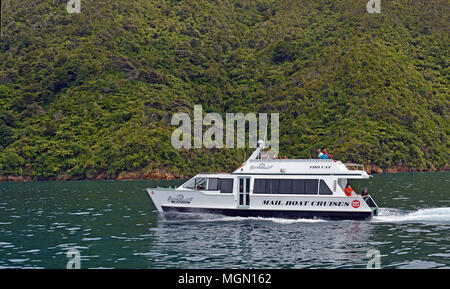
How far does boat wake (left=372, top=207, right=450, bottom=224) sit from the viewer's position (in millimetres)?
36691

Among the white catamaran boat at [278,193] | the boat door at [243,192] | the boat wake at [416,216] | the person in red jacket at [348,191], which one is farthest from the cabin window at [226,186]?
the boat wake at [416,216]

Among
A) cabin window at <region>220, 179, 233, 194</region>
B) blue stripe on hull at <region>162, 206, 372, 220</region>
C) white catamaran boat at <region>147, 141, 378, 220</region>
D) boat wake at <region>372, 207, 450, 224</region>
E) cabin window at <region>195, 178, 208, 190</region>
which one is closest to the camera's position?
blue stripe on hull at <region>162, 206, 372, 220</region>

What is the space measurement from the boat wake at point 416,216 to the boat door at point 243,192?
8.43 metres

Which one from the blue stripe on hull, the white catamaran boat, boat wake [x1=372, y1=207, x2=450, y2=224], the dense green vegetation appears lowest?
boat wake [x1=372, y1=207, x2=450, y2=224]

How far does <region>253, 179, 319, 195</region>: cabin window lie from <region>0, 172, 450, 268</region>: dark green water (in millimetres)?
1975

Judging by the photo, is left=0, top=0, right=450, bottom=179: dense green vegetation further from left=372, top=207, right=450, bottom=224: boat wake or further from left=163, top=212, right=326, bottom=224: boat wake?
left=372, top=207, right=450, bottom=224: boat wake

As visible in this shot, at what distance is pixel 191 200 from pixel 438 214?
17.1 metres

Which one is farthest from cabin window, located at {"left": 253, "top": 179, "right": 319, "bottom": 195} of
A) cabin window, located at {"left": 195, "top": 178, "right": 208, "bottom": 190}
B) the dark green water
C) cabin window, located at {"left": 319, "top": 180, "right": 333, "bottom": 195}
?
cabin window, located at {"left": 195, "top": 178, "right": 208, "bottom": 190}

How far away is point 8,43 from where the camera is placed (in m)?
175

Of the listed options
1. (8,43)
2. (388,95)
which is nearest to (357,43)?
(388,95)

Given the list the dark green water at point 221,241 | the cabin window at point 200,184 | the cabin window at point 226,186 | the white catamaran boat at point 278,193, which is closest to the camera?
the dark green water at point 221,241

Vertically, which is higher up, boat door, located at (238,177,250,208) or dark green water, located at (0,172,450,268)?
boat door, located at (238,177,250,208)

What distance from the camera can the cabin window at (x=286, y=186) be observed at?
36.8 metres

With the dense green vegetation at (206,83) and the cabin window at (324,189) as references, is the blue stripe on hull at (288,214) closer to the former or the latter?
the cabin window at (324,189)
